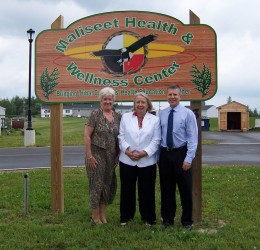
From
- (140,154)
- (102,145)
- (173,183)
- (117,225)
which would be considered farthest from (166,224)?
(102,145)

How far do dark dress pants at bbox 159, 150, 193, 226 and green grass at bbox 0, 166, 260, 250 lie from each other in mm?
220

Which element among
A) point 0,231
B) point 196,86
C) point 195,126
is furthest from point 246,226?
point 0,231

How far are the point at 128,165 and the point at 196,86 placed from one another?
1.53m

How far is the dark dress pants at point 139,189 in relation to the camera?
213 inches

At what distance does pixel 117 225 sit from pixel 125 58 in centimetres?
238

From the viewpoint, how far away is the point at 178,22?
595 cm

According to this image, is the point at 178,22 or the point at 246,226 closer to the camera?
the point at 246,226

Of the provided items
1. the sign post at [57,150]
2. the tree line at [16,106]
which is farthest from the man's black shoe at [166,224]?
the tree line at [16,106]

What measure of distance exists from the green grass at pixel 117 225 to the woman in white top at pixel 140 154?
11.3 inches

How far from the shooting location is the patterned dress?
546 cm

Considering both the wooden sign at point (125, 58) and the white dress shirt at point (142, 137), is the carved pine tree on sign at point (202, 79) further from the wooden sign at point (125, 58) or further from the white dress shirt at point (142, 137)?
the white dress shirt at point (142, 137)

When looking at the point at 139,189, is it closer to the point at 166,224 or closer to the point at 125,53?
the point at 166,224

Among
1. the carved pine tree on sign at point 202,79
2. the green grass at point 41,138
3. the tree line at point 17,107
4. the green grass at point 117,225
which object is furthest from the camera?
the tree line at point 17,107

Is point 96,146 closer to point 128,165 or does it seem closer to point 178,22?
point 128,165
